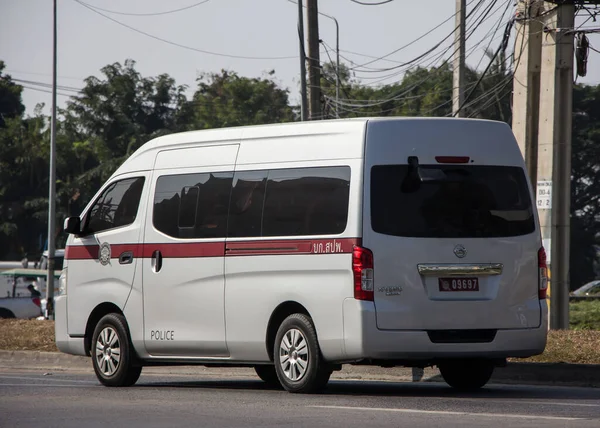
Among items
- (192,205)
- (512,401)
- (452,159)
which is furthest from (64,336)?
(512,401)

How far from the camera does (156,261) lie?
42.4 feet

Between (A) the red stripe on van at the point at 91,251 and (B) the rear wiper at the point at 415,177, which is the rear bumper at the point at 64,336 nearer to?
(A) the red stripe on van at the point at 91,251

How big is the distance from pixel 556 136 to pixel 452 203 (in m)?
7.73

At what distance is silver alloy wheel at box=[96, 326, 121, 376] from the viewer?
13.2 m

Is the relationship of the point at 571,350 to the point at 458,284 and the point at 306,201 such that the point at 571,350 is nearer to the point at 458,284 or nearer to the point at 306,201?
the point at 458,284

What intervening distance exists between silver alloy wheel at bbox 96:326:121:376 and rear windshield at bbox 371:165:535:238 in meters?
3.58

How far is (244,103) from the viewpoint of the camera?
85.0 m

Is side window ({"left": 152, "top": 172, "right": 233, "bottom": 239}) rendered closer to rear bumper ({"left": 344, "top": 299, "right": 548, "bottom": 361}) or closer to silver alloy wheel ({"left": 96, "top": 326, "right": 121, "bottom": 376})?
silver alloy wheel ({"left": 96, "top": 326, "right": 121, "bottom": 376})

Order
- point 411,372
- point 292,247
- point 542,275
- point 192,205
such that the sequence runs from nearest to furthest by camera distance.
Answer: point 292,247
point 542,275
point 192,205
point 411,372

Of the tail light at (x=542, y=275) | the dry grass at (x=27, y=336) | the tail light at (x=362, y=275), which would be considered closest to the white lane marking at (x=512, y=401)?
the tail light at (x=362, y=275)

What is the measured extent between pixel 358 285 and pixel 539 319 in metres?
1.81

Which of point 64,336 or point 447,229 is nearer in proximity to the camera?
point 447,229

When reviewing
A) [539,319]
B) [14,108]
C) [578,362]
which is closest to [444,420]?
[539,319]

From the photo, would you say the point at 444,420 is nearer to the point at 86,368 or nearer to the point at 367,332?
the point at 367,332
